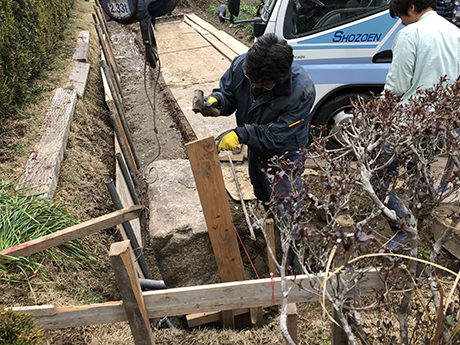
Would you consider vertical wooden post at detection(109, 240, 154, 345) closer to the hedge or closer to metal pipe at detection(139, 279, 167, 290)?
metal pipe at detection(139, 279, 167, 290)

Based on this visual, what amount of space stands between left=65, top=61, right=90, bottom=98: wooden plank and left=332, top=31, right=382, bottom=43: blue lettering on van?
3.61 m

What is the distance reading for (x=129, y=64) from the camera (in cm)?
977

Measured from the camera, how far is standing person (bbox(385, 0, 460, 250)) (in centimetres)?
264

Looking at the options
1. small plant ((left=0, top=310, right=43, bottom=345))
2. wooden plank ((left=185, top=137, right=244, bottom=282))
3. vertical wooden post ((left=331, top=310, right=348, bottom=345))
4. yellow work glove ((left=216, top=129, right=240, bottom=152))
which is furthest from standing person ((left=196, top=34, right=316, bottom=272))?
small plant ((left=0, top=310, right=43, bottom=345))

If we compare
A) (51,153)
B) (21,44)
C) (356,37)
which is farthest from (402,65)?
(21,44)

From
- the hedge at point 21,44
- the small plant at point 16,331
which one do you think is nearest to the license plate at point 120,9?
the hedge at point 21,44

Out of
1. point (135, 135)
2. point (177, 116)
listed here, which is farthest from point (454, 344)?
point (135, 135)

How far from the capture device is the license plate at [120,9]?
2.95 meters

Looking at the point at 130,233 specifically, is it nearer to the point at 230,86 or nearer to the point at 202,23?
the point at 230,86

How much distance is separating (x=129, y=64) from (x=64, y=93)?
5540mm

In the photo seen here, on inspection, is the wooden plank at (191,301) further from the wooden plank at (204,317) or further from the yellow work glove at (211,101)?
the yellow work glove at (211,101)

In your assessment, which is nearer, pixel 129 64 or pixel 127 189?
pixel 127 189

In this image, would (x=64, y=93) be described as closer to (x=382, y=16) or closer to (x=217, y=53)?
(x=382, y=16)

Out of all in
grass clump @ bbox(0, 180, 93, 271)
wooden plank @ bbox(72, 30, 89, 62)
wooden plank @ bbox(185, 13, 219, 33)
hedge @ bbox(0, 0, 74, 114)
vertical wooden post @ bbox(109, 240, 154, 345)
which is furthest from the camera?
wooden plank @ bbox(185, 13, 219, 33)
